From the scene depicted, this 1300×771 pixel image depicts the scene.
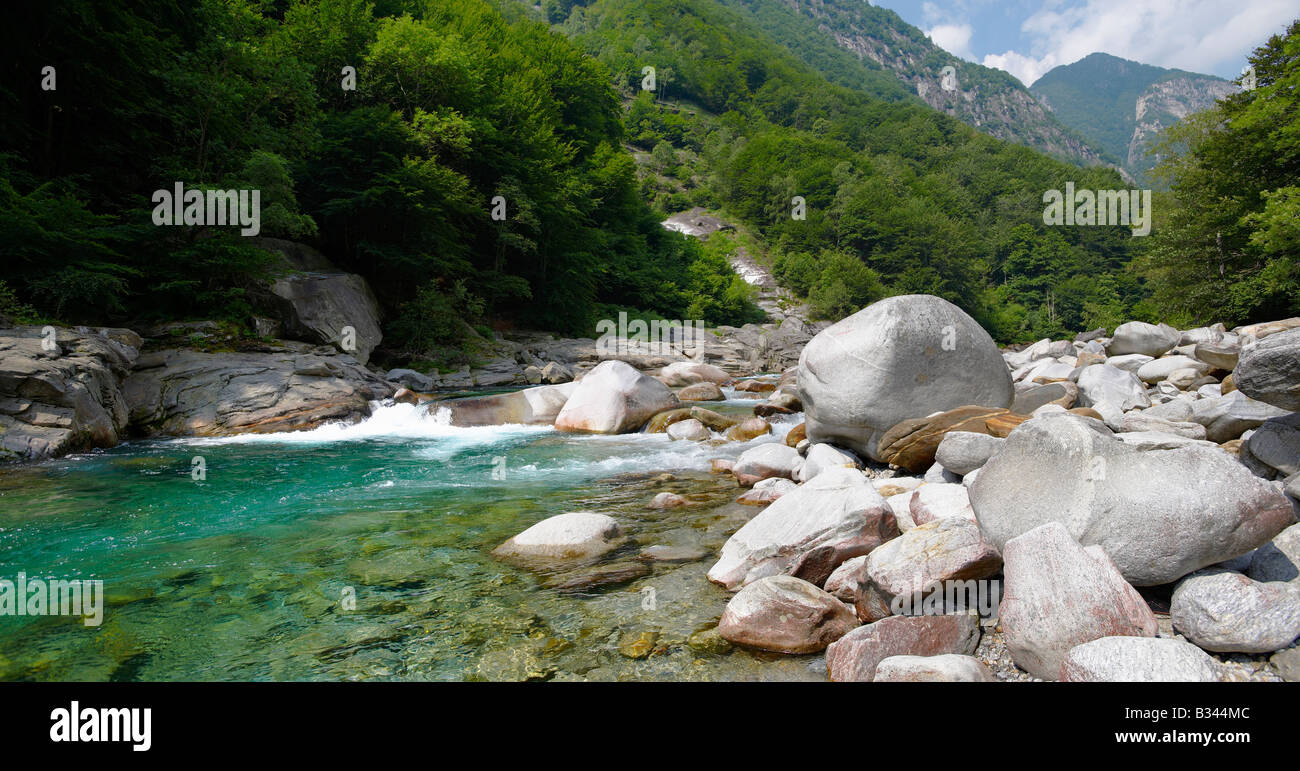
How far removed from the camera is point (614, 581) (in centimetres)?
511

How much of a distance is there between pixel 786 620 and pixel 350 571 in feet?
13.1

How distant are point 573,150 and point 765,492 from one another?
3992cm

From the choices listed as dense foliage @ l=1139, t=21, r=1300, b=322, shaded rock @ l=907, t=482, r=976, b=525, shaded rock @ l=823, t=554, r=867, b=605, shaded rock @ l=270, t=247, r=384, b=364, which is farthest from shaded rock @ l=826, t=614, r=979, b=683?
dense foliage @ l=1139, t=21, r=1300, b=322

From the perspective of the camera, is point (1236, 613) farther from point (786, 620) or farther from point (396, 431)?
→ point (396, 431)

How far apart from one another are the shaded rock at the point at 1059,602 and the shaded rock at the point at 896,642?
0.25 metres

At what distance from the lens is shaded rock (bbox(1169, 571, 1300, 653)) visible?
292cm

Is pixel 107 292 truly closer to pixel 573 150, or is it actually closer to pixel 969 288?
pixel 573 150

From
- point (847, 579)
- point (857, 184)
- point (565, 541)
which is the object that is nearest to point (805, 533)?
point (847, 579)

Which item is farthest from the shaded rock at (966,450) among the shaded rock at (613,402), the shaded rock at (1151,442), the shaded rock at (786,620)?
the shaded rock at (613,402)

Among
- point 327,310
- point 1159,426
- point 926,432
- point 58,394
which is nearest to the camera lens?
point 1159,426

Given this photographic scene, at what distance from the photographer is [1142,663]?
8.82 feet

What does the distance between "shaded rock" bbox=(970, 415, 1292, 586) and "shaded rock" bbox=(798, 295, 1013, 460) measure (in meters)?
3.95

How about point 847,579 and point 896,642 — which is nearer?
point 896,642

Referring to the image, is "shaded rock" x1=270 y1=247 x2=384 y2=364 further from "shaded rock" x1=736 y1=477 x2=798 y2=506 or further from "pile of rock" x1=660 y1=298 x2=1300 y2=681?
"pile of rock" x1=660 y1=298 x2=1300 y2=681
